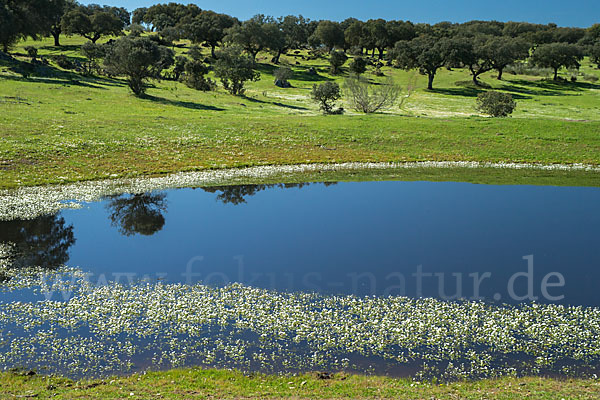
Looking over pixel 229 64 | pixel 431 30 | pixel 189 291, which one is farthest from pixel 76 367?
pixel 431 30

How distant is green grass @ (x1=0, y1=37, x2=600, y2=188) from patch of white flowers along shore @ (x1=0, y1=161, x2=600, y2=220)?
158cm

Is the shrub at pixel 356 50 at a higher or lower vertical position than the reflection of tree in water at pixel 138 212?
higher

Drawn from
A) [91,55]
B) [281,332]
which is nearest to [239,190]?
[281,332]

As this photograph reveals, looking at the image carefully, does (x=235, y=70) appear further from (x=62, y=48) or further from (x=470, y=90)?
(x=62, y=48)

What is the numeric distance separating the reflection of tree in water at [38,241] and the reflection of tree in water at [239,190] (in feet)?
33.9

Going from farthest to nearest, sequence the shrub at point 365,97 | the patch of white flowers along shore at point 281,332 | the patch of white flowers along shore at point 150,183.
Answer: the shrub at point 365,97, the patch of white flowers along shore at point 150,183, the patch of white flowers along shore at point 281,332

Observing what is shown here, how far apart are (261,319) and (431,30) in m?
189

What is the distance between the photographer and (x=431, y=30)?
185 metres

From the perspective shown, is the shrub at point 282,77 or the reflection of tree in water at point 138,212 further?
the shrub at point 282,77

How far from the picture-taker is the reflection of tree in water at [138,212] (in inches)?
1059

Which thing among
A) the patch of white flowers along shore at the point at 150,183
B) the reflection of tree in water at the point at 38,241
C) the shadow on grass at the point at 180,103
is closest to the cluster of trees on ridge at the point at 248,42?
the shadow on grass at the point at 180,103

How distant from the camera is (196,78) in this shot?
9006 cm

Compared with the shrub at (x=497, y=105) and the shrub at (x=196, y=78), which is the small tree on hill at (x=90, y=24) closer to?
the shrub at (x=196, y=78)

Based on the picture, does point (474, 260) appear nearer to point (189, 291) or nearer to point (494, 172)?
point (189, 291)
